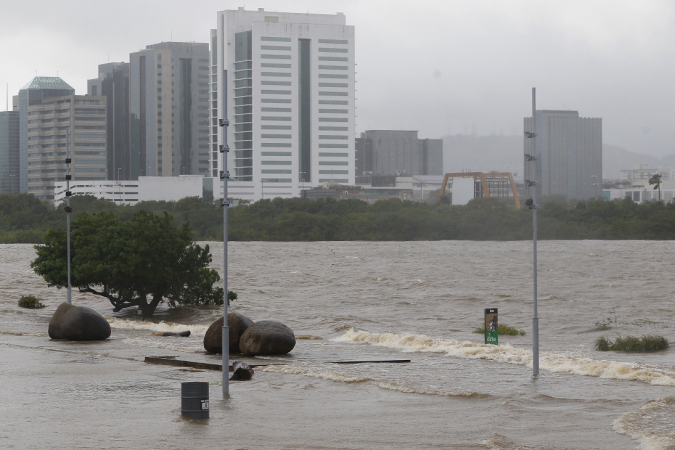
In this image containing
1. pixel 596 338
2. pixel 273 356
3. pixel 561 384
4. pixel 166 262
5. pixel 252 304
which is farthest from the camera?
pixel 252 304

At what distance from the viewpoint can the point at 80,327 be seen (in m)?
37.8

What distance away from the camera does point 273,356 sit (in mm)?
31750

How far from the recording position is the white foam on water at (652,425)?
59.9 ft

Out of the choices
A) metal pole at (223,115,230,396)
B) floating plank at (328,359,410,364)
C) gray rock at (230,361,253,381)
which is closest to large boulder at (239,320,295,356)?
floating plank at (328,359,410,364)

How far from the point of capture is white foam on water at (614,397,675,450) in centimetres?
1825

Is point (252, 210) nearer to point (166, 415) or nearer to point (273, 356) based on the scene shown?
point (273, 356)

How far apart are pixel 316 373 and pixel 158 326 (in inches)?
764

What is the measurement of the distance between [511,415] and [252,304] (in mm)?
39737

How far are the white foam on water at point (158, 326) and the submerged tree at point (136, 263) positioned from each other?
4.23 meters

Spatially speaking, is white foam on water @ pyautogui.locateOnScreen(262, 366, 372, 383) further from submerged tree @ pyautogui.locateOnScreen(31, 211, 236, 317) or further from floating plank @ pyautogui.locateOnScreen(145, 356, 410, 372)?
submerged tree @ pyautogui.locateOnScreen(31, 211, 236, 317)

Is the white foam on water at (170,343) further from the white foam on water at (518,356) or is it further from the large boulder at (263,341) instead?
the white foam on water at (518,356)

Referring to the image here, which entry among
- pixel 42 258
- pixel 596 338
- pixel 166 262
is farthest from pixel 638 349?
pixel 42 258

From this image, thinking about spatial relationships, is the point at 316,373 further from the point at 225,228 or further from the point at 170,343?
the point at 170,343

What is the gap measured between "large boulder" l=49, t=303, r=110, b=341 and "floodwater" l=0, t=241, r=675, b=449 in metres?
0.66
